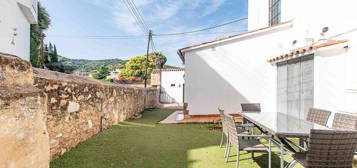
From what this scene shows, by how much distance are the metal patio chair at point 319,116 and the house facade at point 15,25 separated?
30.2 feet

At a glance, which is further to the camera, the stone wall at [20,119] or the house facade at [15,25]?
the house facade at [15,25]

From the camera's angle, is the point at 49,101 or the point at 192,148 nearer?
the point at 49,101

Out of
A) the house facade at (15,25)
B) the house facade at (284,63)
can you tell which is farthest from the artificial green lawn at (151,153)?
the house facade at (15,25)

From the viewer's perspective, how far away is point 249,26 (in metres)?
15.4

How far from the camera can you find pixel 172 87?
80.3 feet

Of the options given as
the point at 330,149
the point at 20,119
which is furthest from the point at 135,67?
the point at 330,149

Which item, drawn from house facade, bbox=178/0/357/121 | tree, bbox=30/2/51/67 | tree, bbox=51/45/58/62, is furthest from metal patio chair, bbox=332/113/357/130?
tree, bbox=51/45/58/62

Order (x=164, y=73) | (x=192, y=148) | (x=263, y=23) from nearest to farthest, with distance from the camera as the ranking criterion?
(x=192, y=148)
(x=263, y=23)
(x=164, y=73)

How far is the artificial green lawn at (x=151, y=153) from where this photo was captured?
4379 millimetres

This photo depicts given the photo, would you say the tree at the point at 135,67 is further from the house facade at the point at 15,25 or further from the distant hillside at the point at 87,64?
the house facade at the point at 15,25

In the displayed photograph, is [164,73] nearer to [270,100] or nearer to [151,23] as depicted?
[151,23]

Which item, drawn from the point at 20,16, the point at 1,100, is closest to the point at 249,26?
the point at 20,16

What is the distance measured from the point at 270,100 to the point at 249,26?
8.09 metres

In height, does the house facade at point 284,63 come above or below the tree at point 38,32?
below
